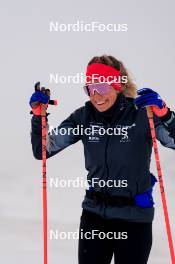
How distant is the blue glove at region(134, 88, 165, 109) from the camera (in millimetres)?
2939

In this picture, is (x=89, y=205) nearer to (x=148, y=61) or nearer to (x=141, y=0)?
(x=148, y=61)

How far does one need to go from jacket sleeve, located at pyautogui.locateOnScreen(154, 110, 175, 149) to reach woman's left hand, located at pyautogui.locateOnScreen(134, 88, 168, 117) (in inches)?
1.4

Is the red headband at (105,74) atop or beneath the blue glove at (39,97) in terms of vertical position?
atop

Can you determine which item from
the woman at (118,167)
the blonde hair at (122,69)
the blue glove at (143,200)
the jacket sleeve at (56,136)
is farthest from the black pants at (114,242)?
the blonde hair at (122,69)

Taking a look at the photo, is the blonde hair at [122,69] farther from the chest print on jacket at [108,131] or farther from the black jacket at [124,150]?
the chest print on jacket at [108,131]

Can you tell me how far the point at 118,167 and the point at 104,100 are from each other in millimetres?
Answer: 416

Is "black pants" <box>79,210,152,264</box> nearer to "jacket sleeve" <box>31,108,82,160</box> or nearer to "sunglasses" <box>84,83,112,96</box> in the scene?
"jacket sleeve" <box>31,108,82,160</box>

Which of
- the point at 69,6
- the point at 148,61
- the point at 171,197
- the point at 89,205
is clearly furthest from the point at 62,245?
the point at 69,6

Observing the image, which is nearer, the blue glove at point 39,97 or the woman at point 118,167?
the woman at point 118,167

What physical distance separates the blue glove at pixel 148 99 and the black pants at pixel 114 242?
2.25 ft

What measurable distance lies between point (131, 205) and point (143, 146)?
1.13 feet

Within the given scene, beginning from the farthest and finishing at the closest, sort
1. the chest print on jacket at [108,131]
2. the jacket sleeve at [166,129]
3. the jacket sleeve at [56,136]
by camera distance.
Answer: the jacket sleeve at [56,136]
the chest print on jacket at [108,131]
the jacket sleeve at [166,129]

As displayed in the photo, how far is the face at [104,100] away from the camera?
306 centimetres

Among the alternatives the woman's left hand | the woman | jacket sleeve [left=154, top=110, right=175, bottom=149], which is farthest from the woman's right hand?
jacket sleeve [left=154, top=110, right=175, bottom=149]
